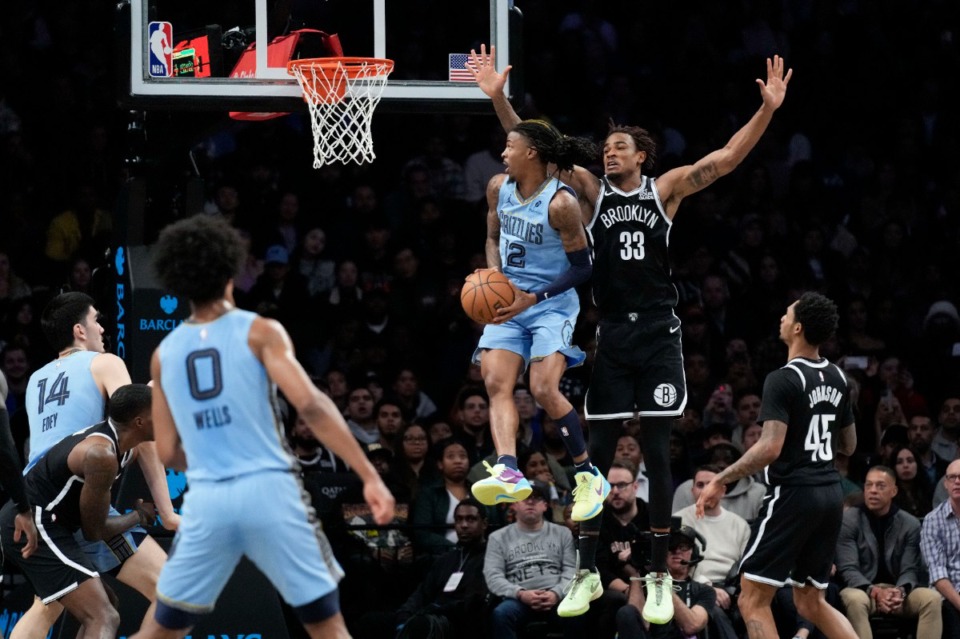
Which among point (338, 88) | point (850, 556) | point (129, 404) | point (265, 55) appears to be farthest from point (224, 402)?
point (850, 556)

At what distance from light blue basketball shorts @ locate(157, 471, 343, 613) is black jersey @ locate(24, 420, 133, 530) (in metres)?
2.41

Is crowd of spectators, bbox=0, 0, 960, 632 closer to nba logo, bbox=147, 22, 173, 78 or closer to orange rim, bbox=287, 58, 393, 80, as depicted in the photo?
nba logo, bbox=147, 22, 173, 78

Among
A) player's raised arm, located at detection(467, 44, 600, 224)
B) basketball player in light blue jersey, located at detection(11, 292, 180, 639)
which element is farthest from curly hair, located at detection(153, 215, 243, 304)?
player's raised arm, located at detection(467, 44, 600, 224)

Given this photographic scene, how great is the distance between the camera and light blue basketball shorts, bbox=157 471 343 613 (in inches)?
239

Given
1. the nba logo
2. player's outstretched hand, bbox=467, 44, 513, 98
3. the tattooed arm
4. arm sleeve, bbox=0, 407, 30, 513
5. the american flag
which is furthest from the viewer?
the american flag

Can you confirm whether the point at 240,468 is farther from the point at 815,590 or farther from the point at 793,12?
the point at 793,12

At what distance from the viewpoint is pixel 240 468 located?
614cm

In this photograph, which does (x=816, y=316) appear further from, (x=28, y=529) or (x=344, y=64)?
(x=28, y=529)

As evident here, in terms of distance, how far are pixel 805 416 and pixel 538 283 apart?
1692 mm

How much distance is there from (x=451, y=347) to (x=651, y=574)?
16.5ft

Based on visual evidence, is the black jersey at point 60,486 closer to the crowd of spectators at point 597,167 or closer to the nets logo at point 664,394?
the crowd of spectators at point 597,167

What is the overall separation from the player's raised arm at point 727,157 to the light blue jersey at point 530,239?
0.68 meters

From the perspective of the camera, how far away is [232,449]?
616 cm

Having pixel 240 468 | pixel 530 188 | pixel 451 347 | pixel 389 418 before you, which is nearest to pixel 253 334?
pixel 240 468
